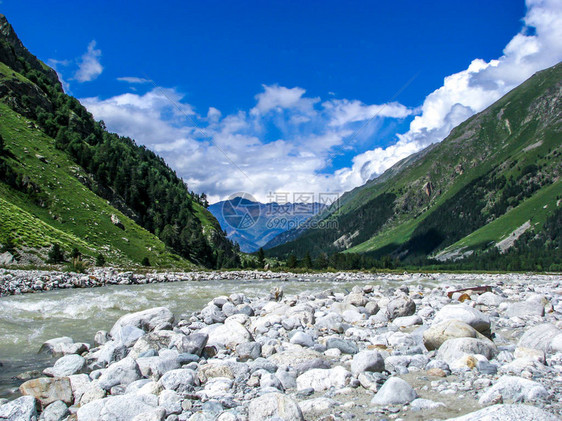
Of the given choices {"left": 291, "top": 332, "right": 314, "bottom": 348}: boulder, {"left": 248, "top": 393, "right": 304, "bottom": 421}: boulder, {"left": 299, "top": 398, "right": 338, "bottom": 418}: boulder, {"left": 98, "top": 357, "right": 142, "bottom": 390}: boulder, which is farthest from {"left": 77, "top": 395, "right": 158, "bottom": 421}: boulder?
{"left": 291, "top": 332, "right": 314, "bottom": 348}: boulder

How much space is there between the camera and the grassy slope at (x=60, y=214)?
157 ft

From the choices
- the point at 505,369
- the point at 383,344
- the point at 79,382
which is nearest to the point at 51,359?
the point at 79,382

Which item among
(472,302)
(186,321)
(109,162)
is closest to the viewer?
(186,321)

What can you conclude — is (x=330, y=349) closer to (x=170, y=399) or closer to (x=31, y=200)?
(x=170, y=399)

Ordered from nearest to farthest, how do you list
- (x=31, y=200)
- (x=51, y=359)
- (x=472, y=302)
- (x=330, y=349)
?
(x=330, y=349) < (x=51, y=359) < (x=472, y=302) < (x=31, y=200)

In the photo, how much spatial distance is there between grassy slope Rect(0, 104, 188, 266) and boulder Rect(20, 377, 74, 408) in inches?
1677

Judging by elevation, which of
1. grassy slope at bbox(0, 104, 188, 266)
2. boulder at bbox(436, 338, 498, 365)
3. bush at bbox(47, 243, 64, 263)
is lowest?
boulder at bbox(436, 338, 498, 365)

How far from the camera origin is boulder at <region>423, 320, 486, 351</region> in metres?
8.48

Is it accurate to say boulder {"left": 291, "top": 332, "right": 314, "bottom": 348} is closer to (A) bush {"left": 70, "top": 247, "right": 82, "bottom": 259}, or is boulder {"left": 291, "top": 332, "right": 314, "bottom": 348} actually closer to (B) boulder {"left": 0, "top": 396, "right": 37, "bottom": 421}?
(B) boulder {"left": 0, "top": 396, "right": 37, "bottom": 421}

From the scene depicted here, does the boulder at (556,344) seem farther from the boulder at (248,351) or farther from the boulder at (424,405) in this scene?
the boulder at (248,351)

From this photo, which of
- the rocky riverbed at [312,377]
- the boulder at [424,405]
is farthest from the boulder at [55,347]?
the boulder at [424,405]

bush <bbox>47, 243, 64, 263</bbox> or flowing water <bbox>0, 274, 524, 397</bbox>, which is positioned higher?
bush <bbox>47, 243, 64, 263</bbox>

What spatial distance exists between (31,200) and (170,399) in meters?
64.7

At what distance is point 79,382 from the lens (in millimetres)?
7223
